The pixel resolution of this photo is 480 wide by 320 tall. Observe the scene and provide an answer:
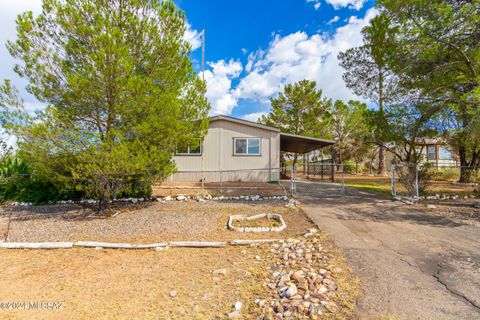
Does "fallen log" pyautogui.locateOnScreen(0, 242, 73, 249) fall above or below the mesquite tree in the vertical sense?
below

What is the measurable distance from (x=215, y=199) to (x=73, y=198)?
5601 mm

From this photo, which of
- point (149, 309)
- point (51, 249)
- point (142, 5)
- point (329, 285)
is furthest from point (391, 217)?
point (142, 5)

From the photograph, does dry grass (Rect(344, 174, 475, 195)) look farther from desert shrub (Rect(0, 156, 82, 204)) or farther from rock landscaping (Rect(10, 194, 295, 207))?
desert shrub (Rect(0, 156, 82, 204))

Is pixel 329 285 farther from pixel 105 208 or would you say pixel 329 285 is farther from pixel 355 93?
pixel 355 93

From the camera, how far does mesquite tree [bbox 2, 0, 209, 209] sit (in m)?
5.83

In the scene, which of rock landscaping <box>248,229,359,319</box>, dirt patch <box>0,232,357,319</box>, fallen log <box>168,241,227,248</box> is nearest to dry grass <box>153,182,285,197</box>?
fallen log <box>168,241,227,248</box>

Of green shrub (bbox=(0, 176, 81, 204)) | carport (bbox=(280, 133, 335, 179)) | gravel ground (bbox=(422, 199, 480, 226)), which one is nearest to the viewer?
gravel ground (bbox=(422, 199, 480, 226))

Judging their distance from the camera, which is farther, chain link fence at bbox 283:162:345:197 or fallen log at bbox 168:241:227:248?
chain link fence at bbox 283:162:345:197

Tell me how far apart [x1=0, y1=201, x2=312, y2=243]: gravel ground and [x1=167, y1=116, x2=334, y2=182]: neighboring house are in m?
4.09

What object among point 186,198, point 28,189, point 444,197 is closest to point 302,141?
point 444,197

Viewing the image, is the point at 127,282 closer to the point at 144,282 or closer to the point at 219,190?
the point at 144,282

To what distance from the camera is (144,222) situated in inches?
247

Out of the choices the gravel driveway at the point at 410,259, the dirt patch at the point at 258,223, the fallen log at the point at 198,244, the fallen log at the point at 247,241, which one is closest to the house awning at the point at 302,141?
the gravel driveway at the point at 410,259

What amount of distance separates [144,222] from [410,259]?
19.9 ft
